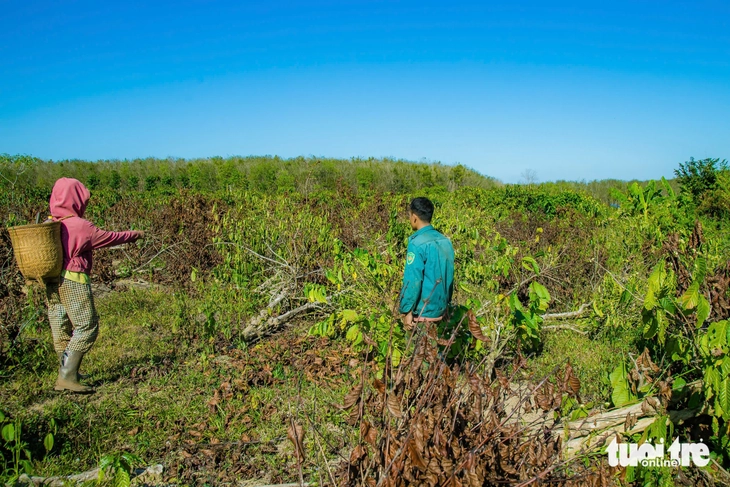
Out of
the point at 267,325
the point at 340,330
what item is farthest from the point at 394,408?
the point at 267,325

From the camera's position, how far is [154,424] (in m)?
3.68

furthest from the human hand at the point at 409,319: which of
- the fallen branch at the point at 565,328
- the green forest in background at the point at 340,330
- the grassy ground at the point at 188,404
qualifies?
the fallen branch at the point at 565,328

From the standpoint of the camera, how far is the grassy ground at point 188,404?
3.21 m

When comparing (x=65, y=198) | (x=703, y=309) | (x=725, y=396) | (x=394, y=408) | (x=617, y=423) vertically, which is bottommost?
(x=617, y=423)

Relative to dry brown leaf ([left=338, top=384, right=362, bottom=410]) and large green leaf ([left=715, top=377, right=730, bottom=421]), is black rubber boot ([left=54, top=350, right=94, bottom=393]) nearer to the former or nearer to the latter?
dry brown leaf ([left=338, top=384, right=362, bottom=410])

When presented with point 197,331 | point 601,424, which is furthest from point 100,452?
point 601,424

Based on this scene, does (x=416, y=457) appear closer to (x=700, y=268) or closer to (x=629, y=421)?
(x=629, y=421)

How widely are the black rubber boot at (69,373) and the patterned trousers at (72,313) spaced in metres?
0.06

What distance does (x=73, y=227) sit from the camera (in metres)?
3.93

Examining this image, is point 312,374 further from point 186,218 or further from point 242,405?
point 186,218

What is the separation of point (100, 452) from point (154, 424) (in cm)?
43

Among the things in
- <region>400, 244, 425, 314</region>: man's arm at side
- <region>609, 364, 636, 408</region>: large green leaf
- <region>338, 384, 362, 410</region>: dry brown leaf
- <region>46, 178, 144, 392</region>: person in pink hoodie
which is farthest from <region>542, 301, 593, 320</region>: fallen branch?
<region>46, 178, 144, 392</region>: person in pink hoodie

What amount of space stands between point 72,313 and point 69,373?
0.51 m

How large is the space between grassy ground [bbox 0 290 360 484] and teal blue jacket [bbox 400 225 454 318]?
28.0 inches
